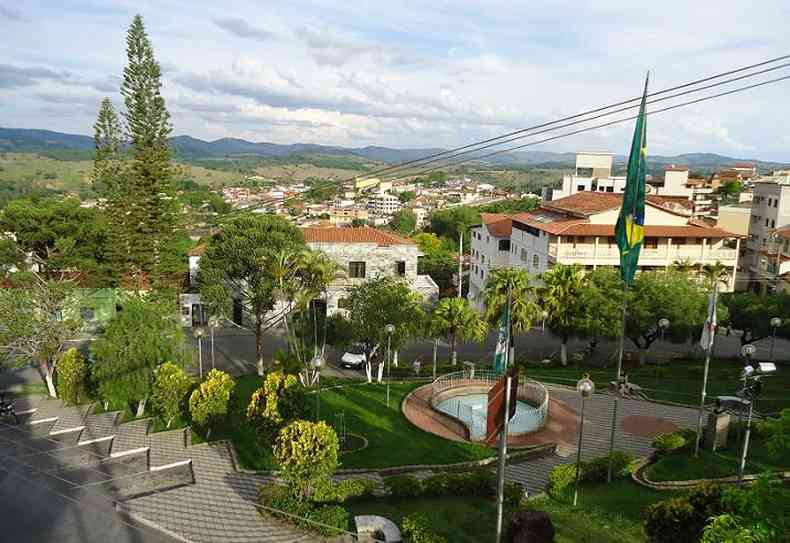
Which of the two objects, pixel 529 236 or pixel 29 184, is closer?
pixel 529 236

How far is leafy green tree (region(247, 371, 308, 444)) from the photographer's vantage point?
14453 millimetres

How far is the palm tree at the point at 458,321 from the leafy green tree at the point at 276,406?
10.9 m

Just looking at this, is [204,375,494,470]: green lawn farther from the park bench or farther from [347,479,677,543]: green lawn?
the park bench

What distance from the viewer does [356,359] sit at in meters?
27.9

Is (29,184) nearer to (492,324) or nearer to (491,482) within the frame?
(492,324)

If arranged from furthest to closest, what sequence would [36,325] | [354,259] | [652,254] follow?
[354,259] < [652,254] < [36,325]

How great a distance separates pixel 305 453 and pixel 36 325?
15683 mm

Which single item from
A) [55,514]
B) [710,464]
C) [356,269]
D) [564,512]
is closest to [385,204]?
[356,269]

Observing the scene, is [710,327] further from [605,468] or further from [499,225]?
[499,225]

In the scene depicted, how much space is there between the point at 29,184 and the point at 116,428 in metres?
139

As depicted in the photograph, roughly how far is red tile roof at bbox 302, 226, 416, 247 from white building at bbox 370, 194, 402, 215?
137 metres

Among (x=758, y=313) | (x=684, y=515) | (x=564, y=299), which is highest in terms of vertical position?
(x=684, y=515)

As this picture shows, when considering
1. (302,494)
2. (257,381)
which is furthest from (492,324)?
(302,494)

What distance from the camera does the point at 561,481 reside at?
13086 millimetres
